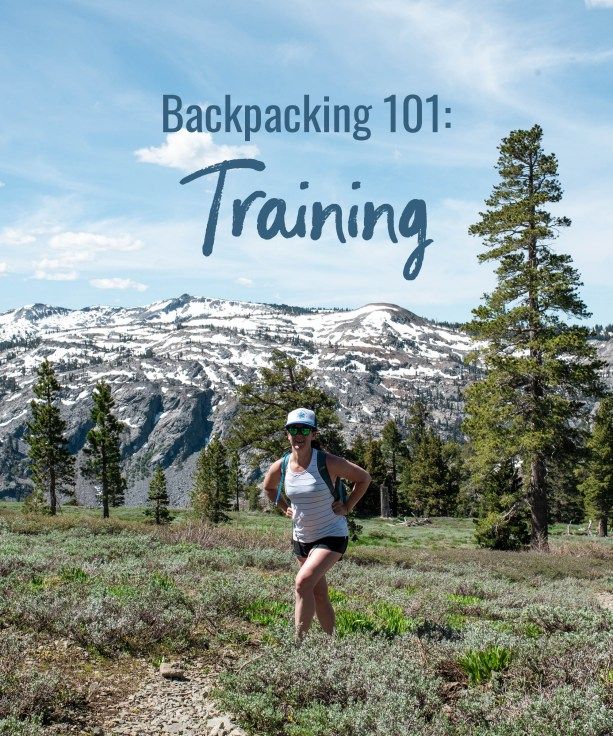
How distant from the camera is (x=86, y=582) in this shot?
901 centimetres

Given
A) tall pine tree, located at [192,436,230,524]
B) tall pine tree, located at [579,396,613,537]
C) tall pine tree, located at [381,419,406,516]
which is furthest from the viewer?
tall pine tree, located at [381,419,406,516]

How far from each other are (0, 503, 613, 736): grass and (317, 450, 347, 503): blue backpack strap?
135 cm

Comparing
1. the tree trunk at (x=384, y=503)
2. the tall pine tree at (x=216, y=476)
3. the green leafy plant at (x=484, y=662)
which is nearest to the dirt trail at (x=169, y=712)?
the green leafy plant at (x=484, y=662)

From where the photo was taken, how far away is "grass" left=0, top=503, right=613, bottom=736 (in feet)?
15.0

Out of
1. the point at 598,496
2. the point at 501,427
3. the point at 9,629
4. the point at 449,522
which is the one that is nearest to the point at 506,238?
the point at 501,427

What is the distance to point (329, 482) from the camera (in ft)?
→ 19.9

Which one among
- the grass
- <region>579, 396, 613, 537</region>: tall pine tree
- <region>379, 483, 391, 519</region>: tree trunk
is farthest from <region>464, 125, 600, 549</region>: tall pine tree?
<region>379, 483, 391, 519</region>: tree trunk

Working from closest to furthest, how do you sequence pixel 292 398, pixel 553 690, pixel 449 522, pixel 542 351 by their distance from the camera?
1. pixel 553 690
2. pixel 542 351
3. pixel 292 398
4. pixel 449 522

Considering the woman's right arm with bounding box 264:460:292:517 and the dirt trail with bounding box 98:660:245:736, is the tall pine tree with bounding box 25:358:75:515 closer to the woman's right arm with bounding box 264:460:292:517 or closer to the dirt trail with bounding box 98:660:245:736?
the woman's right arm with bounding box 264:460:292:517

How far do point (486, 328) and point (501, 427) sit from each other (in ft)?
12.4

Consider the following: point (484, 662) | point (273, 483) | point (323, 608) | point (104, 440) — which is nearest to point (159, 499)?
point (104, 440)

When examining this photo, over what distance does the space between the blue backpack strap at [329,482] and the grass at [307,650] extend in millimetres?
1347

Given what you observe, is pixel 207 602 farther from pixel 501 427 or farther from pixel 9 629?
pixel 501 427

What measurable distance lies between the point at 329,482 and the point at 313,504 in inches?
11.4
